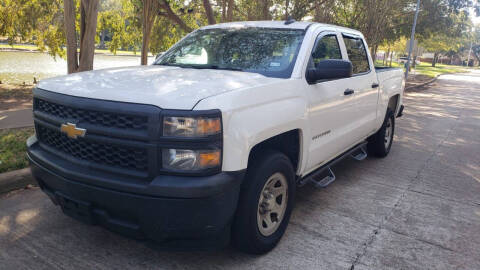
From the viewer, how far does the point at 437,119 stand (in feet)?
36.2

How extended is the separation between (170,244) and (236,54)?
203 cm

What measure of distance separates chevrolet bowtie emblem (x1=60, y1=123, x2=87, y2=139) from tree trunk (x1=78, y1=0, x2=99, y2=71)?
4615 mm

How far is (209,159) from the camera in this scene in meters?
2.55

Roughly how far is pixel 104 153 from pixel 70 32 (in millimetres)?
5187

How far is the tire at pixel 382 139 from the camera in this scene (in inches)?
246

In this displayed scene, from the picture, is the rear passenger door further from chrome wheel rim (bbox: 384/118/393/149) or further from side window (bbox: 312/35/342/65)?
chrome wheel rim (bbox: 384/118/393/149)

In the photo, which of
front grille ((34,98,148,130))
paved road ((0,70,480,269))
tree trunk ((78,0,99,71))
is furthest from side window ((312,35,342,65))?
tree trunk ((78,0,99,71))

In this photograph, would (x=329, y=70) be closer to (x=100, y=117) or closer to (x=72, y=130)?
(x=100, y=117)

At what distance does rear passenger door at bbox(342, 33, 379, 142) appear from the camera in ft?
15.7

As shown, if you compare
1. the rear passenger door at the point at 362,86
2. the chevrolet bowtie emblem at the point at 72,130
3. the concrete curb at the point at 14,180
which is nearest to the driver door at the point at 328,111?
the rear passenger door at the point at 362,86

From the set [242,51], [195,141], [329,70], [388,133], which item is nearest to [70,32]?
[242,51]

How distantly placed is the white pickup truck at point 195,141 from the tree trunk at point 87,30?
12.1 feet

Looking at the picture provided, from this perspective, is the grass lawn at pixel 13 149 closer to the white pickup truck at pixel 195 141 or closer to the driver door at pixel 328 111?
the white pickup truck at pixel 195 141

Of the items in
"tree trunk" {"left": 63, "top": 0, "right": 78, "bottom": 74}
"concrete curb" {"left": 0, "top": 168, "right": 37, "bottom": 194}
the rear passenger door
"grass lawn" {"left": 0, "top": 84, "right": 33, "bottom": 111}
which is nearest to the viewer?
"concrete curb" {"left": 0, "top": 168, "right": 37, "bottom": 194}
